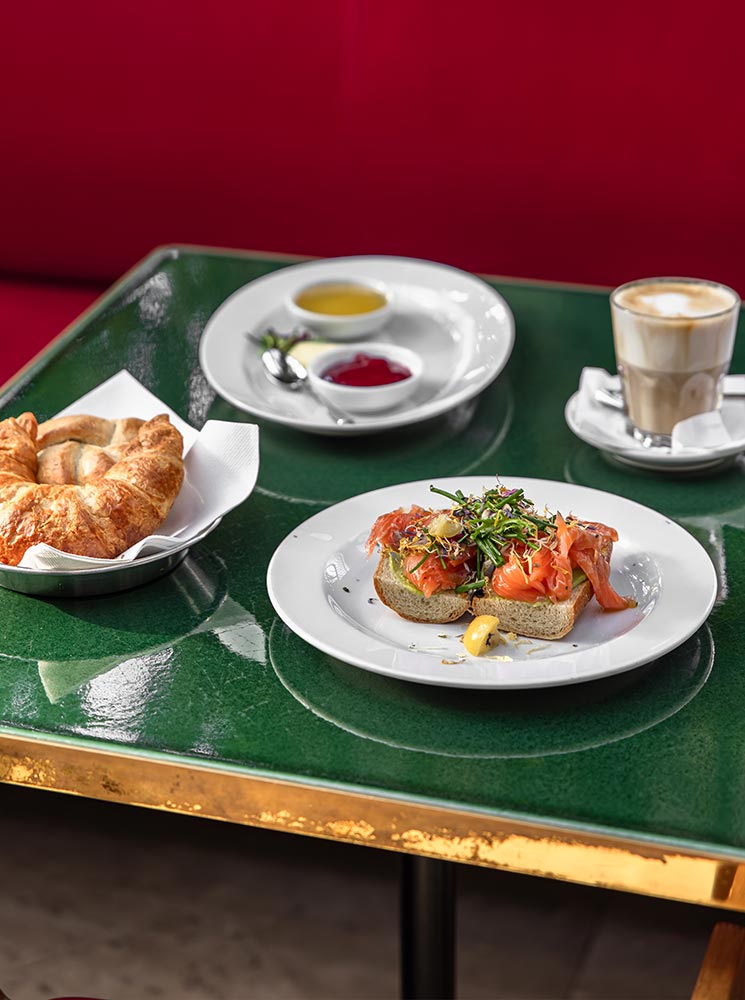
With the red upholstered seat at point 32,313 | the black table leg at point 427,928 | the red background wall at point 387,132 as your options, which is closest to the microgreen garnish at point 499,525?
the black table leg at point 427,928

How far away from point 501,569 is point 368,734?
196mm

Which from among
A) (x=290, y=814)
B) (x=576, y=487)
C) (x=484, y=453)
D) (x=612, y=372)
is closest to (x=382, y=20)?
(x=612, y=372)

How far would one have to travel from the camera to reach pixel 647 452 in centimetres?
142

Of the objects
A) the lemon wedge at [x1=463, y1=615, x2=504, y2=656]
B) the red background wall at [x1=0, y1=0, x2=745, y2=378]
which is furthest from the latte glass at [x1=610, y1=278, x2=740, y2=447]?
the red background wall at [x1=0, y1=0, x2=745, y2=378]

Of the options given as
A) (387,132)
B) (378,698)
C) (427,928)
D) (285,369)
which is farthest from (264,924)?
(387,132)

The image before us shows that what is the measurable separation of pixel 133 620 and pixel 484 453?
509 millimetres

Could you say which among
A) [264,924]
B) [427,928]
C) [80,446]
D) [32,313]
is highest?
[80,446]

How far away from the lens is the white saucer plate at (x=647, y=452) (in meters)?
1.42

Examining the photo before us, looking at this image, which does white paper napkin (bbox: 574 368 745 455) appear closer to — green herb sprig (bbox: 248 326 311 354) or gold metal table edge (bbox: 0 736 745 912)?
green herb sprig (bbox: 248 326 311 354)

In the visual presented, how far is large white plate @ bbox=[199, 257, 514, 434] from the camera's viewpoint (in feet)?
5.21

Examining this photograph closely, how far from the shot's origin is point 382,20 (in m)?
2.39

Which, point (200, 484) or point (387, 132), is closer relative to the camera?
point (200, 484)

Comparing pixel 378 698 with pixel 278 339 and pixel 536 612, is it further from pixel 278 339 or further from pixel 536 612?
pixel 278 339

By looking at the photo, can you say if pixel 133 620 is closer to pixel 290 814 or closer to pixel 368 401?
pixel 290 814
